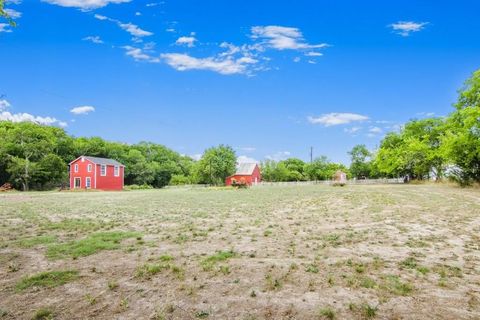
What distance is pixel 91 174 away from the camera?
44.4 metres

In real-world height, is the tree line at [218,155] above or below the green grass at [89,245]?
above

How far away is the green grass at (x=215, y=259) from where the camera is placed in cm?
576

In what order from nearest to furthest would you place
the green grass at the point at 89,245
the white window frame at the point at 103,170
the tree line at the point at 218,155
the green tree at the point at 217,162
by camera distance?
the green grass at the point at 89,245, the tree line at the point at 218,155, the white window frame at the point at 103,170, the green tree at the point at 217,162

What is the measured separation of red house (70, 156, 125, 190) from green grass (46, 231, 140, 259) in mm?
38838

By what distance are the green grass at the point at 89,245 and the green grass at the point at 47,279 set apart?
115cm

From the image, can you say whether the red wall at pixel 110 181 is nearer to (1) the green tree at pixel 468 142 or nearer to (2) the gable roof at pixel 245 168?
(2) the gable roof at pixel 245 168

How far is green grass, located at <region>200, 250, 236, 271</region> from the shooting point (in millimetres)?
5758

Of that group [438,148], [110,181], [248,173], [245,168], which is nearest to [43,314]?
[110,181]

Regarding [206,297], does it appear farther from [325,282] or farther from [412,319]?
[412,319]

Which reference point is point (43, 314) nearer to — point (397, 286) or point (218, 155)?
point (397, 286)

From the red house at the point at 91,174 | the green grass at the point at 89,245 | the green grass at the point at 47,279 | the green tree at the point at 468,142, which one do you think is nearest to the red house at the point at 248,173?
the red house at the point at 91,174

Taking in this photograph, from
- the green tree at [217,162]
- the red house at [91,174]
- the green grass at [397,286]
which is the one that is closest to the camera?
the green grass at [397,286]

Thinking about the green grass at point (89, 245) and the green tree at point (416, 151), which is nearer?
the green grass at point (89, 245)

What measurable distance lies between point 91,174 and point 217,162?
20.4 metres
